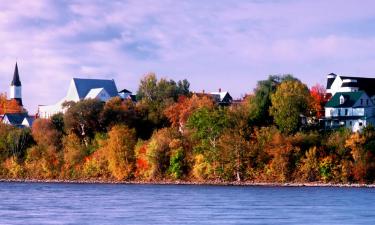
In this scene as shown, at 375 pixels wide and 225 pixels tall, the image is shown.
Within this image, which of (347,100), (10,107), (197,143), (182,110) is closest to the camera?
(197,143)

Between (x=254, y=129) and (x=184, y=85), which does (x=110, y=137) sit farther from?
(x=184, y=85)

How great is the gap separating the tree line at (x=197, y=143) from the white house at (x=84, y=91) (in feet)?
45.2

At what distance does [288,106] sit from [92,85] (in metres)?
43.0

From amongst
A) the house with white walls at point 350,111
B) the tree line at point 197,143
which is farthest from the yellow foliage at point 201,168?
the house with white walls at point 350,111

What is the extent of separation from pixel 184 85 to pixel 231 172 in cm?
3284

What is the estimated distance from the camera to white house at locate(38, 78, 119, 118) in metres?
113

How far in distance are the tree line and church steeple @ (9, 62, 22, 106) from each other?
47317 mm

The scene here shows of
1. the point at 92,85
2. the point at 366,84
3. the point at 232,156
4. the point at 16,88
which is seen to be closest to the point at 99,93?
the point at 92,85

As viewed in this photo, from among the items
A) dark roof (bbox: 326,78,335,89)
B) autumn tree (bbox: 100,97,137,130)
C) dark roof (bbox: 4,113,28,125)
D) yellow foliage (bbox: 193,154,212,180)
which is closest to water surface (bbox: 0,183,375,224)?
yellow foliage (bbox: 193,154,212,180)

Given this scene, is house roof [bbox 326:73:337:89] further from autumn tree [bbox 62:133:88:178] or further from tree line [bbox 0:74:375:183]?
autumn tree [bbox 62:133:88:178]

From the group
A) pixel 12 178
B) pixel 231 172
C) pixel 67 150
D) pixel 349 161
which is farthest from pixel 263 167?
pixel 12 178

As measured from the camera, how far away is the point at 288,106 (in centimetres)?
8056

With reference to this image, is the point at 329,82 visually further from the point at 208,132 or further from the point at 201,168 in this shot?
the point at 201,168

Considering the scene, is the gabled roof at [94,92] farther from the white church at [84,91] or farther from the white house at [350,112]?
the white house at [350,112]
